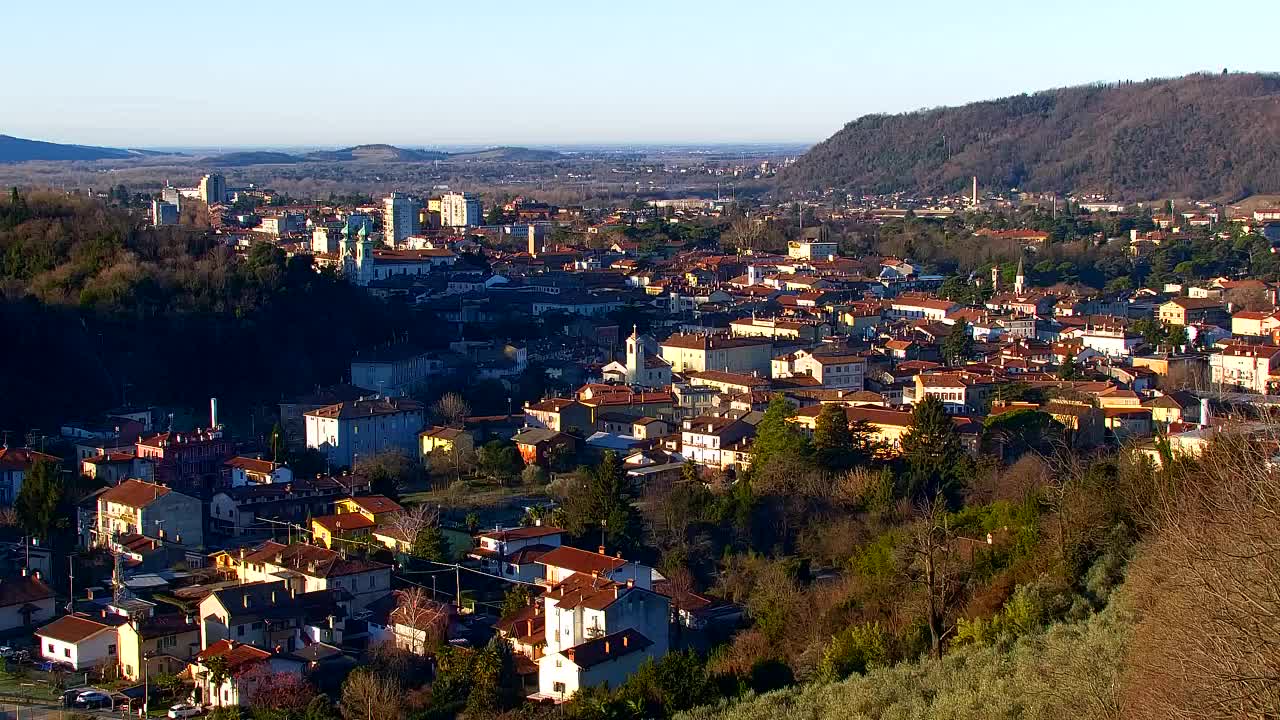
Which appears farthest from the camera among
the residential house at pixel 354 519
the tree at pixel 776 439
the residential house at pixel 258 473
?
the residential house at pixel 258 473

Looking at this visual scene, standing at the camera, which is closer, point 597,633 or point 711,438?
point 597,633

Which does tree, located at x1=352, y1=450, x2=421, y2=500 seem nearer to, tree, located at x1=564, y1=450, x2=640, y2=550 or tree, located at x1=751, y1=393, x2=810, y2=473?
tree, located at x1=564, y1=450, x2=640, y2=550

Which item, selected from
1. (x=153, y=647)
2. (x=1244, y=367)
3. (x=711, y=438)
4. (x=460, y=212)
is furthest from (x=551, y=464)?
(x=460, y=212)

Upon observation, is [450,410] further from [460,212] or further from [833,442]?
[460,212]

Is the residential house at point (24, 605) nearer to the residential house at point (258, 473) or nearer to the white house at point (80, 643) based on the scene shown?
the white house at point (80, 643)

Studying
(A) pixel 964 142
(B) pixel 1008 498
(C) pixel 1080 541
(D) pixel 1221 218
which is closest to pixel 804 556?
(B) pixel 1008 498

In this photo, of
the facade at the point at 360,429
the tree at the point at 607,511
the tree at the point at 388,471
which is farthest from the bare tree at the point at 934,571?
the facade at the point at 360,429

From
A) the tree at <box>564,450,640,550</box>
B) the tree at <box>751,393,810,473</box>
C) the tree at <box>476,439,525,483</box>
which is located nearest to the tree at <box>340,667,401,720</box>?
the tree at <box>564,450,640,550</box>
